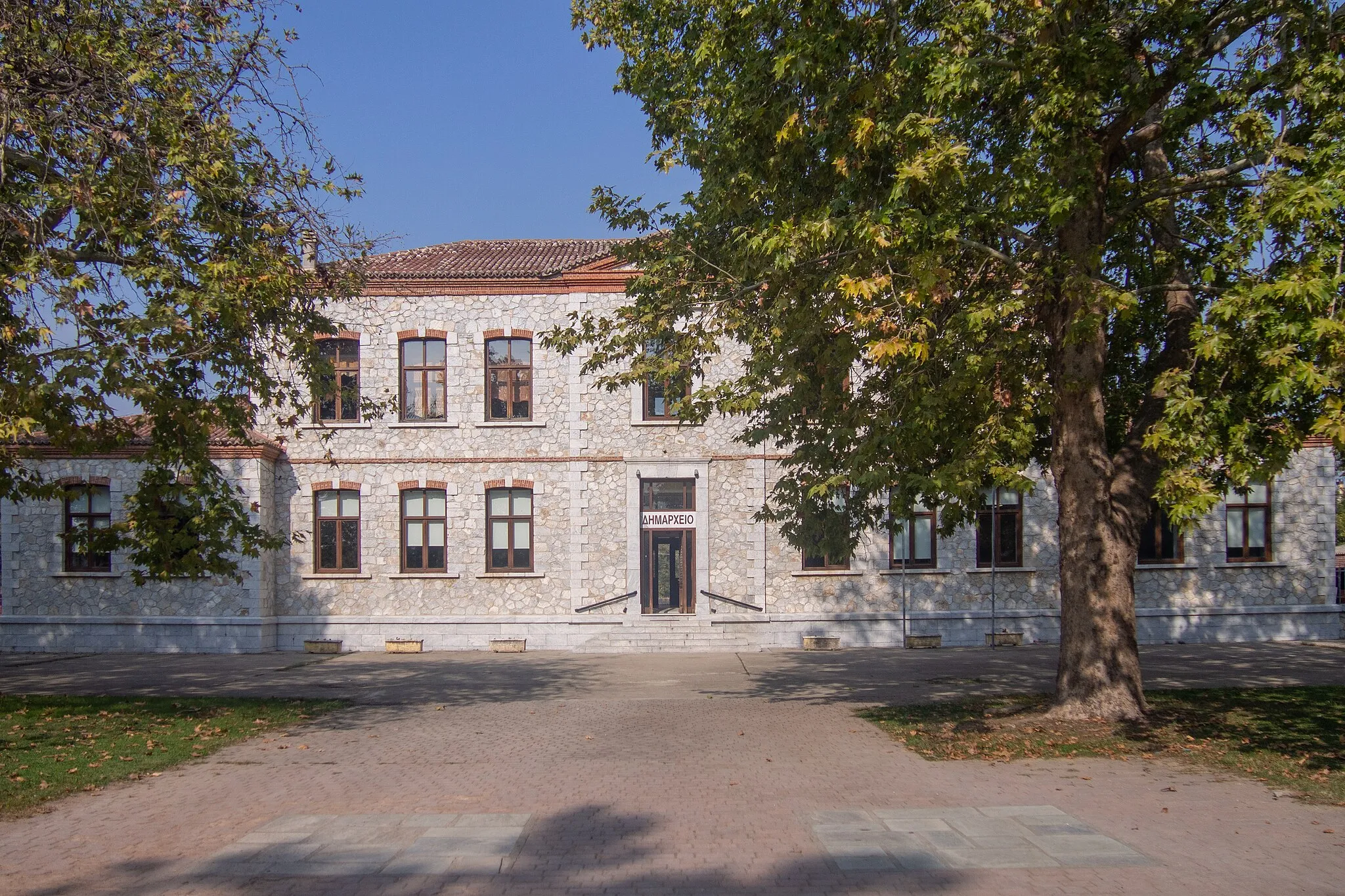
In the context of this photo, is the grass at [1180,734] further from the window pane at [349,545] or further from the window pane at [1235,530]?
the window pane at [349,545]

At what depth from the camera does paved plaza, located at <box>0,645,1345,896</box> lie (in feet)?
20.2

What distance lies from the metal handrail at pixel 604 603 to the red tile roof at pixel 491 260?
7.80 metres

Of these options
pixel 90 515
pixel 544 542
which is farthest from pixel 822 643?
pixel 90 515

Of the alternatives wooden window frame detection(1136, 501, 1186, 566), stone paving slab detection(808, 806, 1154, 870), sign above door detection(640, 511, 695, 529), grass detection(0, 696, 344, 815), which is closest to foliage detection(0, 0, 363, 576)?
grass detection(0, 696, 344, 815)

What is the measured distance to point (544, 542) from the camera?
23750mm

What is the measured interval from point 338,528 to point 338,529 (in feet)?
0.07

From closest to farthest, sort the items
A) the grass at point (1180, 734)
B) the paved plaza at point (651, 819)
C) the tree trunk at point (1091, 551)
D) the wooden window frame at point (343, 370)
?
the paved plaza at point (651, 819) → the grass at point (1180, 734) → the tree trunk at point (1091, 551) → the wooden window frame at point (343, 370)

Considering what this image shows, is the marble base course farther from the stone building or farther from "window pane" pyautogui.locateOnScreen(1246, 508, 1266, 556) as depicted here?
"window pane" pyautogui.locateOnScreen(1246, 508, 1266, 556)

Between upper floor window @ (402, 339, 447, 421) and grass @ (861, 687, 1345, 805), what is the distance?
566 inches

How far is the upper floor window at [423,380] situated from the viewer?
24.2 metres

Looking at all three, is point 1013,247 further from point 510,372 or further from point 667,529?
point 510,372

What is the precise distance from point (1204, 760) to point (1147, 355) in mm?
6028

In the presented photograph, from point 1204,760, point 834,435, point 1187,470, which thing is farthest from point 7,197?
point 1204,760

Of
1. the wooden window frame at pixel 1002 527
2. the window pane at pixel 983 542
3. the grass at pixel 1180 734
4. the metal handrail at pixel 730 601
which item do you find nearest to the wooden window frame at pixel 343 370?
the metal handrail at pixel 730 601
